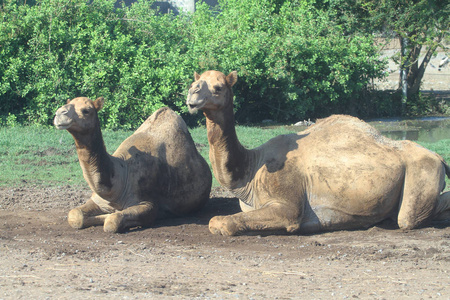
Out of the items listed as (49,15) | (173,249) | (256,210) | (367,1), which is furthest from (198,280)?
(367,1)

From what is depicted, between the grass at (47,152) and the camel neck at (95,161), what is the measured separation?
3.24m

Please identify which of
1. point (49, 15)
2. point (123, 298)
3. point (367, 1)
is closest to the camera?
point (123, 298)

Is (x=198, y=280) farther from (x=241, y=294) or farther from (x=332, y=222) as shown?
(x=332, y=222)

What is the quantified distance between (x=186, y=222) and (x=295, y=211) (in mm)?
1634

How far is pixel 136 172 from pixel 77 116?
4.03 feet

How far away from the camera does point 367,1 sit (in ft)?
69.8

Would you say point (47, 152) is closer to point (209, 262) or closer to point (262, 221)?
point (262, 221)

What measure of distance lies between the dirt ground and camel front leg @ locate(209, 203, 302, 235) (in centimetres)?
12

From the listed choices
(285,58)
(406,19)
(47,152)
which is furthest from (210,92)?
(406,19)

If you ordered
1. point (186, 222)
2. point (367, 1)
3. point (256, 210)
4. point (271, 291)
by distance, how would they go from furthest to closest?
point (367, 1) → point (186, 222) → point (256, 210) → point (271, 291)

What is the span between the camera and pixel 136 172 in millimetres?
8094

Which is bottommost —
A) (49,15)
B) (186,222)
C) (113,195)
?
(186,222)

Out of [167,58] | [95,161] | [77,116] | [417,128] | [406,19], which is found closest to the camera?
[77,116]

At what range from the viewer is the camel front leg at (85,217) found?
7746 mm
